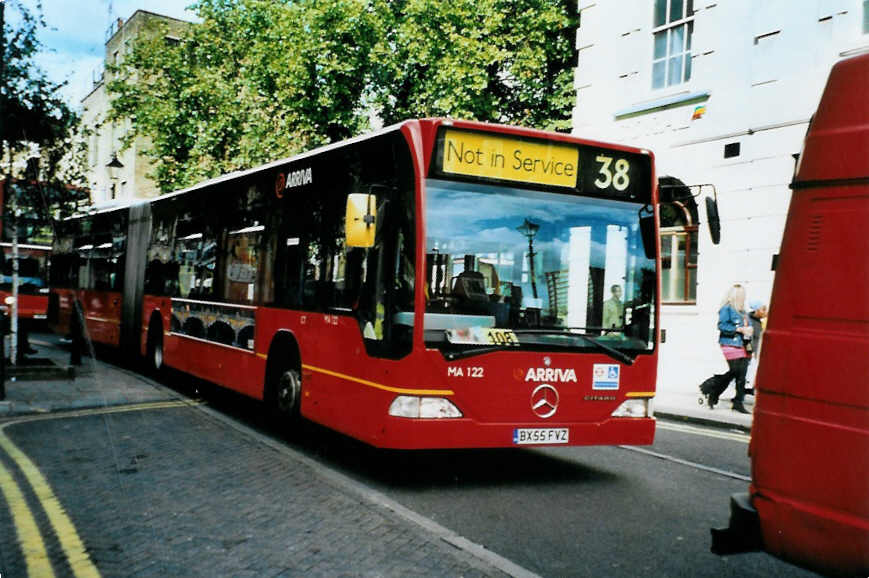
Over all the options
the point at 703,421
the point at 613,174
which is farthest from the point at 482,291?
the point at 703,421

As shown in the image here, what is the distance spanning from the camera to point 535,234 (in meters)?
7.00

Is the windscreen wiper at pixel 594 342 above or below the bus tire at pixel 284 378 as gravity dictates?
above

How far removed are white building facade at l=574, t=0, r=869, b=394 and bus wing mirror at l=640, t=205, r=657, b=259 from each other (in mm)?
7621

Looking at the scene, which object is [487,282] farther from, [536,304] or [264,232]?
[264,232]

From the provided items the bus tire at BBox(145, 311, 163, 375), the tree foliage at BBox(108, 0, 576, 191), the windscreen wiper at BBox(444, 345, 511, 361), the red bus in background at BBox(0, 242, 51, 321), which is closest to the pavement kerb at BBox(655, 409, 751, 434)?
the windscreen wiper at BBox(444, 345, 511, 361)

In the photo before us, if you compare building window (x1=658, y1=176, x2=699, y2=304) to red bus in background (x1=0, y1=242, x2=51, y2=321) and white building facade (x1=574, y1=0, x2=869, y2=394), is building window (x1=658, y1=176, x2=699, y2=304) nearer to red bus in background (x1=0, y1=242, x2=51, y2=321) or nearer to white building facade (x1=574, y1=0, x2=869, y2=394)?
white building facade (x1=574, y1=0, x2=869, y2=394)

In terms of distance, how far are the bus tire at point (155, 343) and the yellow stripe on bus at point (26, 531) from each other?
700cm

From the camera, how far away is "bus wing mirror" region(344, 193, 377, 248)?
6973 mm

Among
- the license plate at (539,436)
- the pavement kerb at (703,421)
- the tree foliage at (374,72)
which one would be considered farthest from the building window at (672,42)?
the license plate at (539,436)

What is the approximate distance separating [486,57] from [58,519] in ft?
59.0

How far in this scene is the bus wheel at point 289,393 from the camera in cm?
891

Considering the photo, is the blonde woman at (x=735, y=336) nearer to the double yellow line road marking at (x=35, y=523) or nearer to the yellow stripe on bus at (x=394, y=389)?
the yellow stripe on bus at (x=394, y=389)

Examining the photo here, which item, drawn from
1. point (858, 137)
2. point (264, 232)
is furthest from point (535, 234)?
point (264, 232)

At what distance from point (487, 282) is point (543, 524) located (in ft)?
6.20
